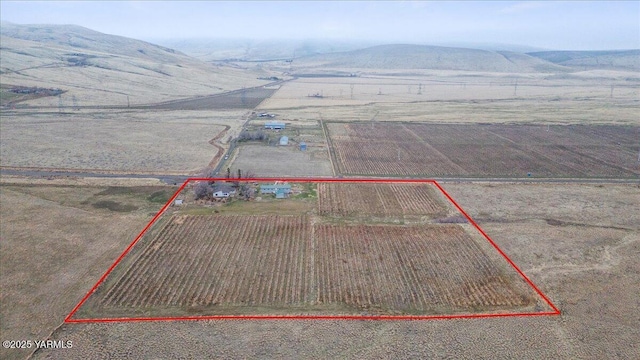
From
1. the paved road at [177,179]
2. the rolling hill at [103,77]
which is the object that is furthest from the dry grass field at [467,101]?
the paved road at [177,179]

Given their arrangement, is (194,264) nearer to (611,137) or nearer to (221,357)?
(221,357)

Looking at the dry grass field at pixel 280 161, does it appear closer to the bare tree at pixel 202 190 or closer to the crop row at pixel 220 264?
the bare tree at pixel 202 190

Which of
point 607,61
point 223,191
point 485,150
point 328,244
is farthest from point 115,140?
point 607,61

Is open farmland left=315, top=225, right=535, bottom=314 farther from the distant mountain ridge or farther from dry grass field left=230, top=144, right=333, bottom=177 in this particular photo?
the distant mountain ridge

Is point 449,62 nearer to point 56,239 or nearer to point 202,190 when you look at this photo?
point 202,190

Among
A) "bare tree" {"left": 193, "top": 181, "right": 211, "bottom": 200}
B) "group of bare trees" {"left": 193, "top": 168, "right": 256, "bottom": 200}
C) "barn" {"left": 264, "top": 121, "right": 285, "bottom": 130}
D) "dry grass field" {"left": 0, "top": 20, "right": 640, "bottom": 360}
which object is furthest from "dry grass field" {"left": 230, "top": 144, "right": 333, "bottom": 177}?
"barn" {"left": 264, "top": 121, "right": 285, "bottom": 130}
